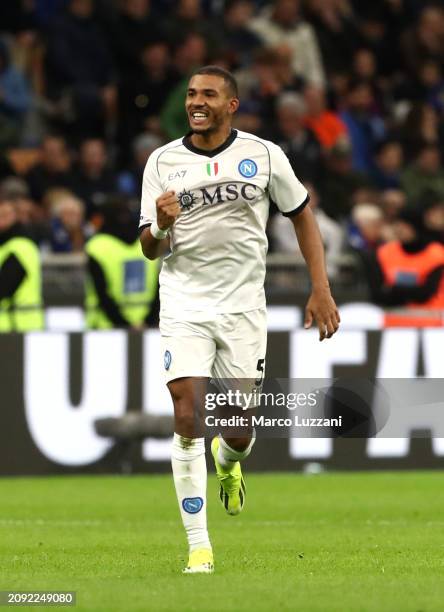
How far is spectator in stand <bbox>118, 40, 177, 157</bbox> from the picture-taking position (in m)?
19.0

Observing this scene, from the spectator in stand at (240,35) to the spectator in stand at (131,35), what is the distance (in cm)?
123

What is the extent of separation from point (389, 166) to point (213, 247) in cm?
1234

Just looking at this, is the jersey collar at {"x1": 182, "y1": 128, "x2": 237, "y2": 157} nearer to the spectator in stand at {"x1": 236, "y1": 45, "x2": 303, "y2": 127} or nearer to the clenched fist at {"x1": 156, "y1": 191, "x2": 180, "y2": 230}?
the clenched fist at {"x1": 156, "y1": 191, "x2": 180, "y2": 230}

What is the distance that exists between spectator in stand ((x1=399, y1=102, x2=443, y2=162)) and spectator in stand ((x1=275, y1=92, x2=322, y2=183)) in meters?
1.64

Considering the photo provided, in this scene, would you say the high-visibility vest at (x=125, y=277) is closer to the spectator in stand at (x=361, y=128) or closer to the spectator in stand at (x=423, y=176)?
the spectator in stand at (x=423, y=176)

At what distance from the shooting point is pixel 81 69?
1927 cm

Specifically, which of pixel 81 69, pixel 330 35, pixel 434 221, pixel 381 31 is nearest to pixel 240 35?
pixel 330 35

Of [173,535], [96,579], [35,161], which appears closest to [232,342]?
[96,579]

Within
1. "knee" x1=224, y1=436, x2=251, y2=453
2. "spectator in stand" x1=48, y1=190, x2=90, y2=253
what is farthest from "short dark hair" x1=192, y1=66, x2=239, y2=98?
"spectator in stand" x1=48, y1=190, x2=90, y2=253

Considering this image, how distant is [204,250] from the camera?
26.3 feet

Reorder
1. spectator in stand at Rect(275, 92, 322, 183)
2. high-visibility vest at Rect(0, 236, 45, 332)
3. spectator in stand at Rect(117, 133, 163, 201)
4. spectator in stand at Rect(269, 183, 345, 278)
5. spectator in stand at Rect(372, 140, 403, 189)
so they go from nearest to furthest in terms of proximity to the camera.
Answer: high-visibility vest at Rect(0, 236, 45, 332) < spectator in stand at Rect(269, 183, 345, 278) < spectator in stand at Rect(117, 133, 163, 201) < spectator in stand at Rect(275, 92, 322, 183) < spectator in stand at Rect(372, 140, 403, 189)

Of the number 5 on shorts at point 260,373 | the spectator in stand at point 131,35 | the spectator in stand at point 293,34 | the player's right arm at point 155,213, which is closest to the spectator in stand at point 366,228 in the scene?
the spectator in stand at point 131,35

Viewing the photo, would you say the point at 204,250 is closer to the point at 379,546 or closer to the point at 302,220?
the point at 302,220

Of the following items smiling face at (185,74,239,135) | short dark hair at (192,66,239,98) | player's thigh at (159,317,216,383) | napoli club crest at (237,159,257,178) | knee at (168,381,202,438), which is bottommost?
knee at (168,381,202,438)
